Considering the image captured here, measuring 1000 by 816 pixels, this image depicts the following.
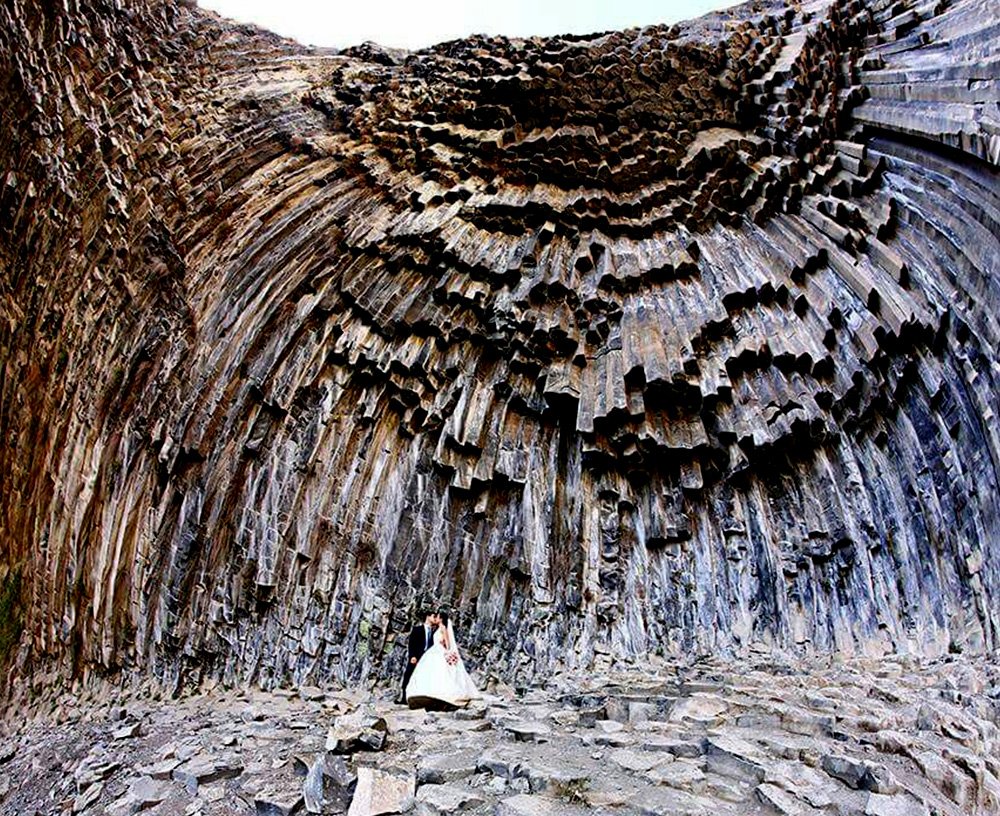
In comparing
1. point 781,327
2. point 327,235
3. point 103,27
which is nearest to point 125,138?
point 103,27

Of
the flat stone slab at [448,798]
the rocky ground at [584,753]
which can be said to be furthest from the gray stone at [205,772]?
the flat stone slab at [448,798]

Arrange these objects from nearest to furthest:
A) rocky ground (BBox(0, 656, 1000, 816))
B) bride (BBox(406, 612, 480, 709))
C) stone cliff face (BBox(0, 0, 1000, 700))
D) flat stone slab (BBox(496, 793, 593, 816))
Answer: flat stone slab (BBox(496, 793, 593, 816)) < rocky ground (BBox(0, 656, 1000, 816)) < bride (BBox(406, 612, 480, 709)) < stone cliff face (BBox(0, 0, 1000, 700))

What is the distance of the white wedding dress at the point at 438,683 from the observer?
26.4 ft

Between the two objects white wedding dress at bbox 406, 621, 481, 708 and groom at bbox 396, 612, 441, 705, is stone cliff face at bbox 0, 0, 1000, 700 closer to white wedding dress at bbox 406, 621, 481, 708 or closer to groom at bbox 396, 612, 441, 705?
groom at bbox 396, 612, 441, 705

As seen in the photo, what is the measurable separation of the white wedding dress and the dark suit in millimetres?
492

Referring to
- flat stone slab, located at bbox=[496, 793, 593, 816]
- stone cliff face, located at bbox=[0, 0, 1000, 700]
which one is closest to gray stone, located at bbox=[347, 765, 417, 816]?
flat stone slab, located at bbox=[496, 793, 593, 816]

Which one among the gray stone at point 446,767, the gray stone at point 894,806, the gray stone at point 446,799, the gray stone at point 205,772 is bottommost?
the gray stone at point 205,772

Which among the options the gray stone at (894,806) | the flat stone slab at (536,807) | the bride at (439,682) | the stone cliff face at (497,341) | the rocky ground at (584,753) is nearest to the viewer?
the gray stone at (894,806)

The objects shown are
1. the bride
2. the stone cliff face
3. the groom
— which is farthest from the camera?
the stone cliff face

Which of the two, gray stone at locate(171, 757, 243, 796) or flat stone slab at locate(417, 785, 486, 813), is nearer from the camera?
flat stone slab at locate(417, 785, 486, 813)

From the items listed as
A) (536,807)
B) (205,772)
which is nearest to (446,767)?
(536,807)

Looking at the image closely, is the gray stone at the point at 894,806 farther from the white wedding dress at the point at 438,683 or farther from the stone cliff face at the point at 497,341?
the stone cliff face at the point at 497,341

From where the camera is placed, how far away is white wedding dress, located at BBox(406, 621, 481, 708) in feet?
26.4

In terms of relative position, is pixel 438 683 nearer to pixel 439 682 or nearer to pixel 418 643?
pixel 439 682
